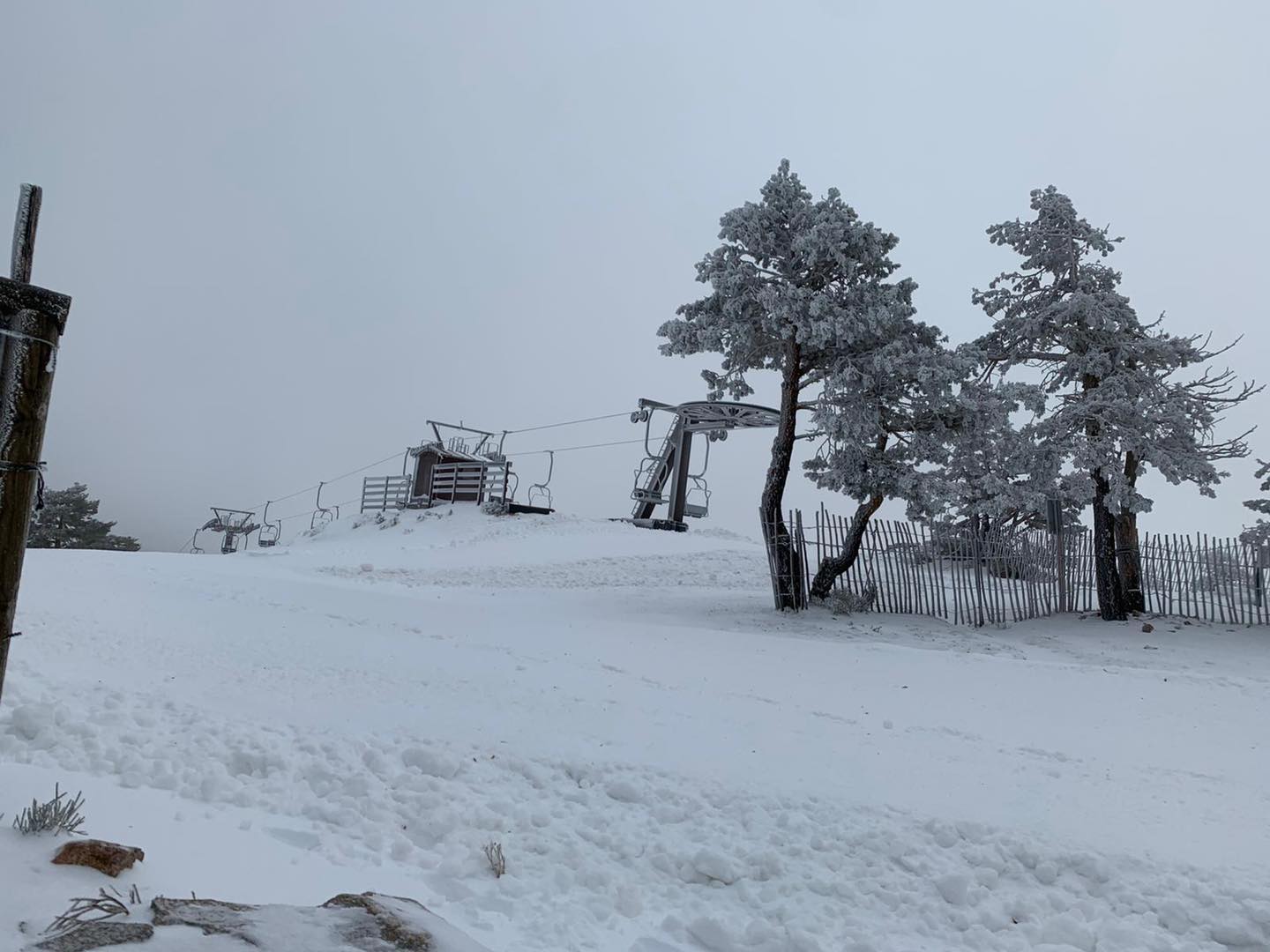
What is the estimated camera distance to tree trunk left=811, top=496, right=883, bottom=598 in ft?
50.5

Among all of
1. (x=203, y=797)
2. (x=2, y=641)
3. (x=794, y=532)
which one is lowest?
(x=203, y=797)

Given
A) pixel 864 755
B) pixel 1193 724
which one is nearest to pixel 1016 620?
Answer: pixel 1193 724

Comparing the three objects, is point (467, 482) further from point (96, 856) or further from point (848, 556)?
point (96, 856)

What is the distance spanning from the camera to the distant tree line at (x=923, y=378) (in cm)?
1471

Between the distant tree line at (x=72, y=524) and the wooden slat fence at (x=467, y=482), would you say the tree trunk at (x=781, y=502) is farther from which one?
the distant tree line at (x=72, y=524)

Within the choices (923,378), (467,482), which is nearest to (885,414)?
(923,378)

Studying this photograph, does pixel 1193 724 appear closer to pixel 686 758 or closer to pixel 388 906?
pixel 686 758

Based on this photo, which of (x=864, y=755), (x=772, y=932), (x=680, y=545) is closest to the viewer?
(x=772, y=932)

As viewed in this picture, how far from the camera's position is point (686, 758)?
5.96 meters

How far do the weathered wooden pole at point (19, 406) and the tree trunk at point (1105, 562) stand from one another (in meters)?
16.3

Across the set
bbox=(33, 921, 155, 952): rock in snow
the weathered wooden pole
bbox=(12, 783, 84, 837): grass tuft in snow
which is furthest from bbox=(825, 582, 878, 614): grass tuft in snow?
bbox=(33, 921, 155, 952): rock in snow

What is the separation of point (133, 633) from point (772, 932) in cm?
801

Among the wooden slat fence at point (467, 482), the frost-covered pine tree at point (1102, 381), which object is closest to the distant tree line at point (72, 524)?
the wooden slat fence at point (467, 482)

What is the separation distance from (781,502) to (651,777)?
35.7 ft
